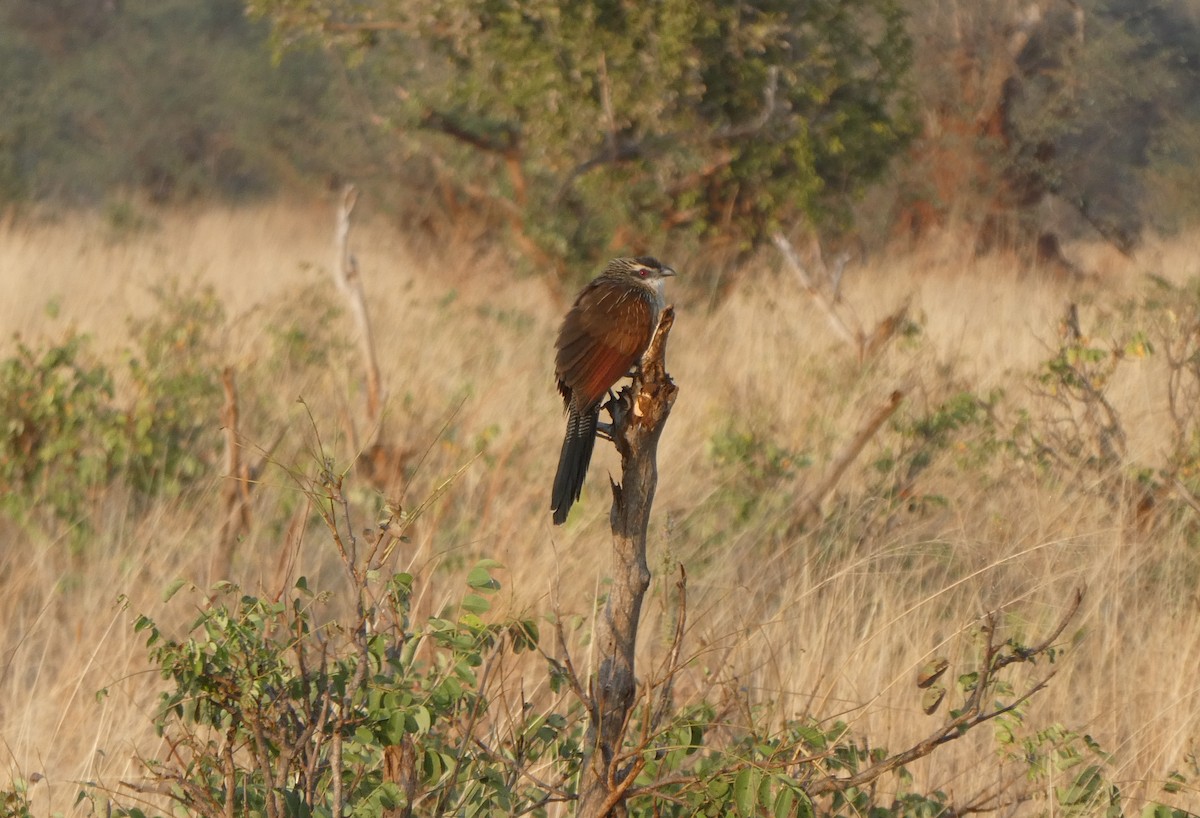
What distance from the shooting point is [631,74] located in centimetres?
930

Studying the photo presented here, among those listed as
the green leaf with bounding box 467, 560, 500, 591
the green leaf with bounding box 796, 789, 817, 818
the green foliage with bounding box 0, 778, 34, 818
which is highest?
the green leaf with bounding box 467, 560, 500, 591

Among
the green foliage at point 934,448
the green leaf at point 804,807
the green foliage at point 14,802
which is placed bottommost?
the green foliage at point 934,448

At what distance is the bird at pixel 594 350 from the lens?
112 inches

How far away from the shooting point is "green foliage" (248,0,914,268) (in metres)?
9.23

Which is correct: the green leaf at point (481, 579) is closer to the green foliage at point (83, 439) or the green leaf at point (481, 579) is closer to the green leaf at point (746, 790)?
the green leaf at point (746, 790)

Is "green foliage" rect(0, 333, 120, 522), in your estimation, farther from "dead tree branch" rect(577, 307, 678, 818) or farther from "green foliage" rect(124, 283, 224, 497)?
"dead tree branch" rect(577, 307, 678, 818)

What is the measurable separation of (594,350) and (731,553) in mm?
1465

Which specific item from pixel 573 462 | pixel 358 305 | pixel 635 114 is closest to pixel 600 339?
pixel 573 462

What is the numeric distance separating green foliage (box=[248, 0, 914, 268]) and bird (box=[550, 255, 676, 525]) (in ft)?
18.7

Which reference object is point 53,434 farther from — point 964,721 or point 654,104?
point 654,104

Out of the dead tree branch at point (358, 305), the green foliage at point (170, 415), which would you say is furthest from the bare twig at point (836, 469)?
the green foliage at point (170, 415)

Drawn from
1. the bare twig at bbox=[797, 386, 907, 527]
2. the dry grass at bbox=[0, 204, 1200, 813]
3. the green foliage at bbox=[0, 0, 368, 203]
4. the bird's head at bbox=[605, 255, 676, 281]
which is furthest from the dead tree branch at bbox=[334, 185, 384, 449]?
the green foliage at bbox=[0, 0, 368, 203]

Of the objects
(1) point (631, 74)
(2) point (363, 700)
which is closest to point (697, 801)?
(2) point (363, 700)

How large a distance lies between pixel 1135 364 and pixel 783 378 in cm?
172
